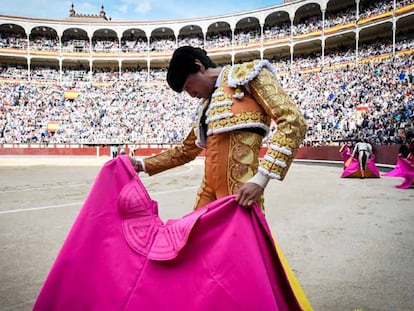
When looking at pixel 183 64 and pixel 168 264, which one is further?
pixel 183 64

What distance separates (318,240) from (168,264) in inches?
90.0

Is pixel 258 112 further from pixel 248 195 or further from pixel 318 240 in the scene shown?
pixel 318 240

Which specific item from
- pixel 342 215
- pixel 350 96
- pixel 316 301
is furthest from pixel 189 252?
pixel 350 96

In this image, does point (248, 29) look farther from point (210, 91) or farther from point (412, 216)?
point (210, 91)

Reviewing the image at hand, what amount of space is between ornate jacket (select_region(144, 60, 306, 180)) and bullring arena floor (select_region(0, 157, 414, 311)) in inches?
37.4

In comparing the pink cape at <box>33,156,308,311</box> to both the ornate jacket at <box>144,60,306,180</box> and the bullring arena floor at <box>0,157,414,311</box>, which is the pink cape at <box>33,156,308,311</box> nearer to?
the ornate jacket at <box>144,60,306,180</box>

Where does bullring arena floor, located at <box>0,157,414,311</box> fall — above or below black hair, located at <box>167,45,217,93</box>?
below

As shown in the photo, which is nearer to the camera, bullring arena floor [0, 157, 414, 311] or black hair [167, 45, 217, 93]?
black hair [167, 45, 217, 93]

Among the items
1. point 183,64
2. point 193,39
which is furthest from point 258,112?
point 193,39

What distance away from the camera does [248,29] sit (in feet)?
109

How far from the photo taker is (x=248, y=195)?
1.28m

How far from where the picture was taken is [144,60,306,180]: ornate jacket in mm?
1346

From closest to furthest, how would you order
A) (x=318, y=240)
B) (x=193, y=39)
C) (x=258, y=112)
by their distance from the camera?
1. (x=258, y=112)
2. (x=318, y=240)
3. (x=193, y=39)

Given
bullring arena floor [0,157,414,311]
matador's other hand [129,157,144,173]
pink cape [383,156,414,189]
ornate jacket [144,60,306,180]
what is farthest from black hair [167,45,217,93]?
pink cape [383,156,414,189]
